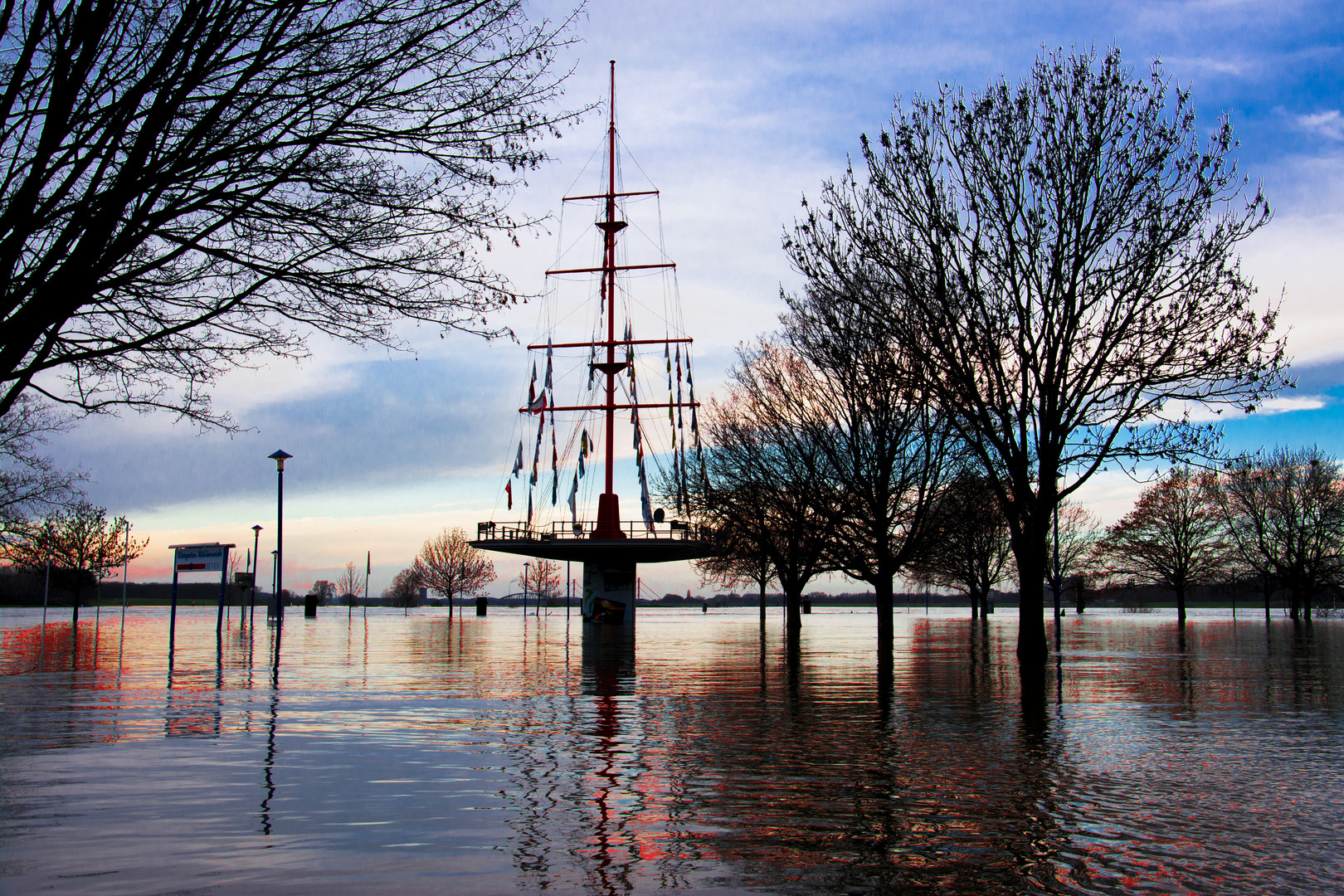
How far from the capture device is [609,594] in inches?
1698

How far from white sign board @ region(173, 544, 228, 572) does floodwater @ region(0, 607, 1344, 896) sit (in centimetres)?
1508

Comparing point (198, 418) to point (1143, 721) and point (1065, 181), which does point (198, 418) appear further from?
point (1065, 181)

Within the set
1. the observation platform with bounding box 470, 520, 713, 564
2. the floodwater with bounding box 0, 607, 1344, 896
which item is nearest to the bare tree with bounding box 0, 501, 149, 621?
the observation platform with bounding box 470, 520, 713, 564

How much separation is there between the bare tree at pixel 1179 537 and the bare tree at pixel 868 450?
44.3m

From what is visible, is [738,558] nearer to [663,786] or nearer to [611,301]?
[611,301]

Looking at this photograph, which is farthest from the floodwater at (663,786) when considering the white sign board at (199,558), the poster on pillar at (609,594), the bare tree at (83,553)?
the bare tree at (83,553)

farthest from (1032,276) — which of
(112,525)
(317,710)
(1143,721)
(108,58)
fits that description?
(112,525)

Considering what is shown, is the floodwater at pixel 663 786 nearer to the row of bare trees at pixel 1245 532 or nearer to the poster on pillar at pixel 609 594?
the poster on pillar at pixel 609 594

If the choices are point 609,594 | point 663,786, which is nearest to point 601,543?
point 609,594

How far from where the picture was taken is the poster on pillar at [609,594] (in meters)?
42.8

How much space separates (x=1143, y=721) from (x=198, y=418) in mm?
9982

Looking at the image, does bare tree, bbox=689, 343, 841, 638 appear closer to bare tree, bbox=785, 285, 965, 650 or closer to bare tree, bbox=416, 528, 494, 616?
bare tree, bbox=785, 285, 965, 650

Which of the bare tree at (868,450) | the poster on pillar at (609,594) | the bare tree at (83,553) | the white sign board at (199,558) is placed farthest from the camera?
the bare tree at (83,553)

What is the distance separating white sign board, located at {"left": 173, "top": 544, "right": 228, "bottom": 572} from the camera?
30188mm
